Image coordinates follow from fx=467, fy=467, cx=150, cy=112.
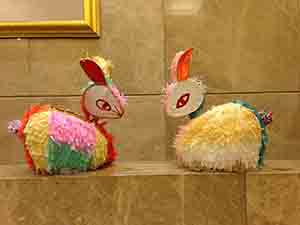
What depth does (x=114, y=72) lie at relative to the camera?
1026 millimetres

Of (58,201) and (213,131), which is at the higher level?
(213,131)

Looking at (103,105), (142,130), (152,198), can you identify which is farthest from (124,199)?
(142,130)

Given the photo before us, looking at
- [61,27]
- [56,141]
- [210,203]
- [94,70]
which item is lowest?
[210,203]

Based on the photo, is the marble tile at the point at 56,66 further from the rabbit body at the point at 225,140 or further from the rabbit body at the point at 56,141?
the rabbit body at the point at 225,140

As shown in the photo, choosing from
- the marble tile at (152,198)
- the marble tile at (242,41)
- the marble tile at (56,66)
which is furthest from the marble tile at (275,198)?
the marble tile at (56,66)

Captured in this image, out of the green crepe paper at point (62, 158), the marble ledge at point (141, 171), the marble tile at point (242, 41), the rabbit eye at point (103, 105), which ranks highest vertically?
the marble tile at point (242, 41)

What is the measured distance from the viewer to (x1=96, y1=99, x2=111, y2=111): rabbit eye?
801 millimetres

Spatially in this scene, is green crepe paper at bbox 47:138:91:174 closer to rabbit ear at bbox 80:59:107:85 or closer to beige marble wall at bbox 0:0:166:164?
rabbit ear at bbox 80:59:107:85

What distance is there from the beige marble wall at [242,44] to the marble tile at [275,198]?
30 centimetres

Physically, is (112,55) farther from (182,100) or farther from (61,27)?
(182,100)

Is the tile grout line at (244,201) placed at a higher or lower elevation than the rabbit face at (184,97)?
lower

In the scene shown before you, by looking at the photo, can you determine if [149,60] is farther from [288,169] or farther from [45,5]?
[288,169]

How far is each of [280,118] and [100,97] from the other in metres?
0.45

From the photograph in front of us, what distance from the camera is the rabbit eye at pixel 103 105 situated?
2.63ft
